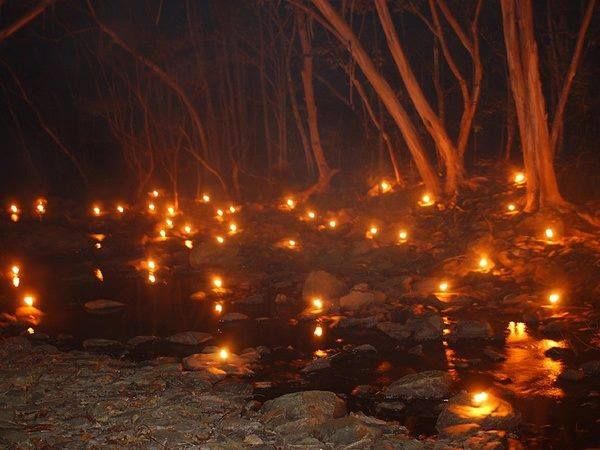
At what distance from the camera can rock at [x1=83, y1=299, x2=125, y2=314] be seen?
880 centimetres

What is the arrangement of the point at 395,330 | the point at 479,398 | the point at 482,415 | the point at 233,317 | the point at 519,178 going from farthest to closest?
the point at 519,178
the point at 233,317
the point at 395,330
the point at 479,398
the point at 482,415

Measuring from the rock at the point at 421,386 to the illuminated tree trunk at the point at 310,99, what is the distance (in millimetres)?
10666

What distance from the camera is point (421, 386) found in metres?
5.30

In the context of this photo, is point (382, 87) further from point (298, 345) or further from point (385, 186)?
point (298, 345)

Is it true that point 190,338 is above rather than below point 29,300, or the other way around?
below

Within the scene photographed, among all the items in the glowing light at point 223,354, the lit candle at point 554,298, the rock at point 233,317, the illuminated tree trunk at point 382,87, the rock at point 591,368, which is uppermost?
the illuminated tree trunk at point 382,87

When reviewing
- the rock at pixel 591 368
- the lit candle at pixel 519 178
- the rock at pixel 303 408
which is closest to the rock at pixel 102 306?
the rock at pixel 303 408

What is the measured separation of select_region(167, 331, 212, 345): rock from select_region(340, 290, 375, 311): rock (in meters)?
1.92

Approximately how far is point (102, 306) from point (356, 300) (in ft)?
12.7

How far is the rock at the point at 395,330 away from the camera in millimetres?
6906

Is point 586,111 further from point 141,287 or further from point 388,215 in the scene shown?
point 141,287

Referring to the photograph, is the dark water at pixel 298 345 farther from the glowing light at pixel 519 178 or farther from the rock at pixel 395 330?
the glowing light at pixel 519 178

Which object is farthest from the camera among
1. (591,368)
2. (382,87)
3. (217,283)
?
(382,87)

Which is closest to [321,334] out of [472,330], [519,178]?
[472,330]
